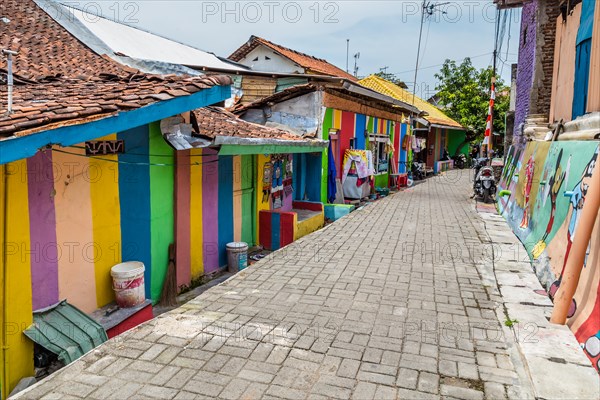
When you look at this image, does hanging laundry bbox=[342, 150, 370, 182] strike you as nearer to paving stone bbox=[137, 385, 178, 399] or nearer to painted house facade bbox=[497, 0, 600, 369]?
painted house facade bbox=[497, 0, 600, 369]

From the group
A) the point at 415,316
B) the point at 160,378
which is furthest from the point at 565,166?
the point at 160,378

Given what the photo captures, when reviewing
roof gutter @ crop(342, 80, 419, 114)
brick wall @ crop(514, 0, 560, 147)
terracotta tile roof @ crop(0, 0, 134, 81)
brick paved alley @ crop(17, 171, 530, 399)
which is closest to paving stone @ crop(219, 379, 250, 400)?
brick paved alley @ crop(17, 171, 530, 399)

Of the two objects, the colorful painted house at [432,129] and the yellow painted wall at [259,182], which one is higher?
the colorful painted house at [432,129]

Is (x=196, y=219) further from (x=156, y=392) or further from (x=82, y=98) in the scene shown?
(x=156, y=392)

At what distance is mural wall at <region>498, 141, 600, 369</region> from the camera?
4254mm

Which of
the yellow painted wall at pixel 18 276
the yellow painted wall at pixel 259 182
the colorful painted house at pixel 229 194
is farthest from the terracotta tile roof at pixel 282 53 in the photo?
the yellow painted wall at pixel 18 276

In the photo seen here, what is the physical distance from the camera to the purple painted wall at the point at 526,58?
41.9ft

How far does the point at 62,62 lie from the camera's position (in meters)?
7.38

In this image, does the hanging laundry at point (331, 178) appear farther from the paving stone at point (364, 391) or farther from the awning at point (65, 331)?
the paving stone at point (364, 391)

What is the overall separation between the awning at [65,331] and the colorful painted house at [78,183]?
100 mm

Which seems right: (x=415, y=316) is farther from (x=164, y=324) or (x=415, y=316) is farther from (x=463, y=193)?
(x=463, y=193)

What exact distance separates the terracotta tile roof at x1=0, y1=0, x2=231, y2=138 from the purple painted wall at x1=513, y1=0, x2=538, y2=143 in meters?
10.6

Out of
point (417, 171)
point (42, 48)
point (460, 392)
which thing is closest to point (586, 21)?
point (460, 392)

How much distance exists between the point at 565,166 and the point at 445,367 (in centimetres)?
433
